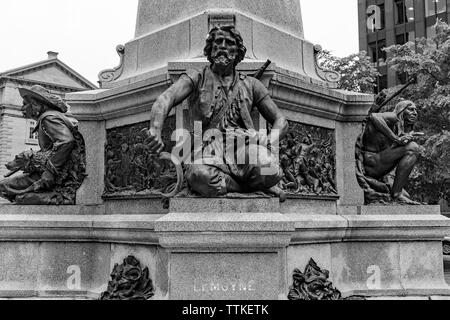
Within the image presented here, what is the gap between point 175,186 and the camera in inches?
280

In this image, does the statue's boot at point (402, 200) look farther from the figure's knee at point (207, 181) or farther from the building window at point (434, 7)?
the building window at point (434, 7)

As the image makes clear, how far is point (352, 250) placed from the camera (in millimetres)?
8617

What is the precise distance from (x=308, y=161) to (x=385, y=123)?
1547mm

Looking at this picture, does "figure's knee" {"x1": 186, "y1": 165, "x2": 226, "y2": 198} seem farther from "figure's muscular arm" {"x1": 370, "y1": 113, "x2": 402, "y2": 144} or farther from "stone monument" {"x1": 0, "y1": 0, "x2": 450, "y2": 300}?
"figure's muscular arm" {"x1": 370, "y1": 113, "x2": 402, "y2": 144}

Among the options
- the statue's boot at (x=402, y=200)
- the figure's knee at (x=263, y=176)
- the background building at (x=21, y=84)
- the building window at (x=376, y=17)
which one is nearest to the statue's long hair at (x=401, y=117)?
the statue's boot at (x=402, y=200)

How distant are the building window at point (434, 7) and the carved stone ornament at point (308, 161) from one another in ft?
146

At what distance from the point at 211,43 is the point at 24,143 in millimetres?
57899

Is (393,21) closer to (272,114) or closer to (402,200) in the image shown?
(402,200)

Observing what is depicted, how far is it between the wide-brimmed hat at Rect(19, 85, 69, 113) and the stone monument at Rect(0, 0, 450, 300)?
0.91ft

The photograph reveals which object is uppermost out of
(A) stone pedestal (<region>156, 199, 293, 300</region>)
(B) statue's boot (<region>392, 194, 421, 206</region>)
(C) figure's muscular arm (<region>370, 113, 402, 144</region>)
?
(C) figure's muscular arm (<region>370, 113, 402, 144</region>)

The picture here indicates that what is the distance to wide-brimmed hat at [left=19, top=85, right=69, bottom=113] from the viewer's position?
30.3ft

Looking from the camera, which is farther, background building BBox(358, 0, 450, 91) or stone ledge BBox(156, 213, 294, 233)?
background building BBox(358, 0, 450, 91)

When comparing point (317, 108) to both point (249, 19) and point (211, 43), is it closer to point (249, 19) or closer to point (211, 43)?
point (249, 19)

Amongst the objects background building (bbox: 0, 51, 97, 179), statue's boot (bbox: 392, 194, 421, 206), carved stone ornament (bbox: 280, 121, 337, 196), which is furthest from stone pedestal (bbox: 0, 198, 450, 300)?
background building (bbox: 0, 51, 97, 179)
